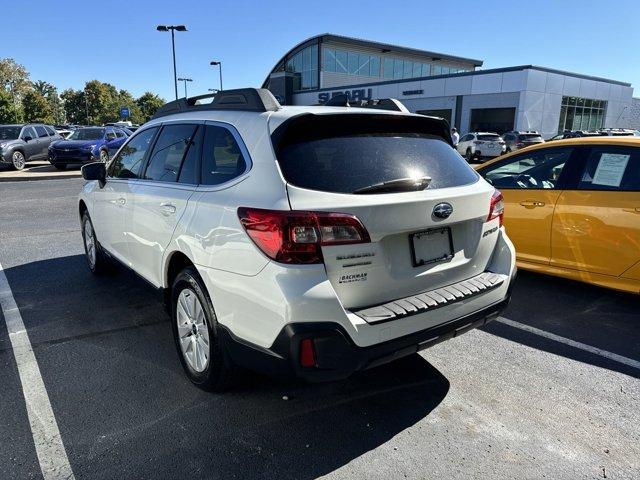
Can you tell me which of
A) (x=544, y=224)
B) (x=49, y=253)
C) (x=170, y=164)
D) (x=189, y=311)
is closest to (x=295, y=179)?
(x=189, y=311)

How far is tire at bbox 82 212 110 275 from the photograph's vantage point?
5.18 m

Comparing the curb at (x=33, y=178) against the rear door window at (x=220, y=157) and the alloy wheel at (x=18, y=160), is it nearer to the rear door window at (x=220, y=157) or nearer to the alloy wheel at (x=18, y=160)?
the alloy wheel at (x=18, y=160)

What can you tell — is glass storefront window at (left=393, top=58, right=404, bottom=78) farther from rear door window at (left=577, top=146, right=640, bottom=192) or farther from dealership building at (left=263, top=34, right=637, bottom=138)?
rear door window at (left=577, top=146, right=640, bottom=192)

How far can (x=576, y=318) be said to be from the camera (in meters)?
4.29

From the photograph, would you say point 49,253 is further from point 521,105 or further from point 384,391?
point 521,105

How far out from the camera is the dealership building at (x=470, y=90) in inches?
1383

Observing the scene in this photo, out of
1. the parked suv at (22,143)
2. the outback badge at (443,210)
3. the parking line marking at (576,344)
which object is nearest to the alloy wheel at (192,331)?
the outback badge at (443,210)

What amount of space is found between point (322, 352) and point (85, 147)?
2000cm

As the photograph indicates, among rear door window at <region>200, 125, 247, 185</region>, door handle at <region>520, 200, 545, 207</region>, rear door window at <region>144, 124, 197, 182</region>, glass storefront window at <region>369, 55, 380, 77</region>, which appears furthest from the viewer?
glass storefront window at <region>369, 55, 380, 77</region>

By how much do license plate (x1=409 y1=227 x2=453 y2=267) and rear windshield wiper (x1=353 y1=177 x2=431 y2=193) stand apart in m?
0.26

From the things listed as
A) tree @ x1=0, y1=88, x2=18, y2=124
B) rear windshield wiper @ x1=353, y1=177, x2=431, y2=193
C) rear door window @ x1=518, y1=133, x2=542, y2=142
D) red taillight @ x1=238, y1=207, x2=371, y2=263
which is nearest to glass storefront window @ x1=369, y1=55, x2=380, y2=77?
rear door window @ x1=518, y1=133, x2=542, y2=142

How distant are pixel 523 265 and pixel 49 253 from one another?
6.07 meters

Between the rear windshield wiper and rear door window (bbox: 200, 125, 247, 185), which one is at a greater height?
rear door window (bbox: 200, 125, 247, 185)

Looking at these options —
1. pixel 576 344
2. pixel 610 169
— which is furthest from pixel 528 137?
pixel 576 344
